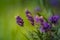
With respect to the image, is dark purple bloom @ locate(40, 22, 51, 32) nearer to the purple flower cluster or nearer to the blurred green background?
the purple flower cluster

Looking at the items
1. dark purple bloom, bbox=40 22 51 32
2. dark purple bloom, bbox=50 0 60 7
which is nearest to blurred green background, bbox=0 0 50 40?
dark purple bloom, bbox=50 0 60 7

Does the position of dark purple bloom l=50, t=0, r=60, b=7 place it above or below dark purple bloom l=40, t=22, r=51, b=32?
above

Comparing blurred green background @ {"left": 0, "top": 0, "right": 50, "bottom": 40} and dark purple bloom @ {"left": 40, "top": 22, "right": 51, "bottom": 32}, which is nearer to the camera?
dark purple bloom @ {"left": 40, "top": 22, "right": 51, "bottom": 32}

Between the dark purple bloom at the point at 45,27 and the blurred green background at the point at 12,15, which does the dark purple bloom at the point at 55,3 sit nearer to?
the blurred green background at the point at 12,15

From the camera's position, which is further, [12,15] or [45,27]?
[12,15]

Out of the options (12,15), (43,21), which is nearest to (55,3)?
(43,21)

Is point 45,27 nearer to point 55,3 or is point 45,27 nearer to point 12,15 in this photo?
point 55,3

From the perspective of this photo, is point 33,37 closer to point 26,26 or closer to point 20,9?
point 26,26

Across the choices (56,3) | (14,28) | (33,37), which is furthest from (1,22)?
(56,3)
